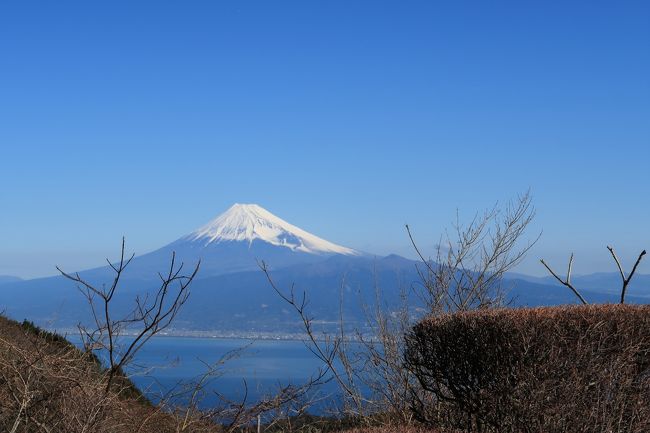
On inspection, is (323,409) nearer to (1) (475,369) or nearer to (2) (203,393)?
(2) (203,393)

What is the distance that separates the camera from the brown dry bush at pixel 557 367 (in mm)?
7617

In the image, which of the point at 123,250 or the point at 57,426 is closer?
the point at 123,250

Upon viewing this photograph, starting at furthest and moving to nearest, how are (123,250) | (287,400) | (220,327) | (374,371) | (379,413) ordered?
1. (220,327)
2. (374,371)
3. (379,413)
4. (287,400)
5. (123,250)

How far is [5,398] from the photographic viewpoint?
8617mm

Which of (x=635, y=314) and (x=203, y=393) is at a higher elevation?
(x=635, y=314)

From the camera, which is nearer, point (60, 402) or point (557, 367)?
point (557, 367)

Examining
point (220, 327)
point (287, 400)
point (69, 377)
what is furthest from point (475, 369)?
point (220, 327)

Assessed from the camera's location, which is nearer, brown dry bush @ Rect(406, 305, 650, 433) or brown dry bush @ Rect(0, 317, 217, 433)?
brown dry bush @ Rect(406, 305, 650, 433)

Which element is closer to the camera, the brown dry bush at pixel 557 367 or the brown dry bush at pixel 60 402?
the brown dry bush at pixel 557 367

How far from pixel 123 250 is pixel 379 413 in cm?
582

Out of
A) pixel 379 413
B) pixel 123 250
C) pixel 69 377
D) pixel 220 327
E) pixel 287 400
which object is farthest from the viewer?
pixel 220 327

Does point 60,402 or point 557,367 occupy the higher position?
point 557,367

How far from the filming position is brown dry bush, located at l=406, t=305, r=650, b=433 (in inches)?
300

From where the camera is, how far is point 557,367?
24.9ft
